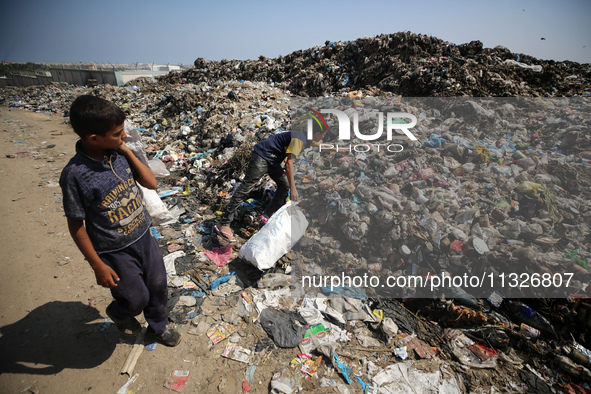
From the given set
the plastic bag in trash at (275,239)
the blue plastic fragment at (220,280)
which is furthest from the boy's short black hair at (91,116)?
the blue plastic fragment at (220,280)

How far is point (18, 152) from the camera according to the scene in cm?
587

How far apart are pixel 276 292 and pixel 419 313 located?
4.51 ft

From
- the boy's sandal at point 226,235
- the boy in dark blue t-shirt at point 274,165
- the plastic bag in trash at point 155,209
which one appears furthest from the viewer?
the plastic bag in trash at point 155,209

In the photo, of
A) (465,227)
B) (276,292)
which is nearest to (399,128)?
(465,227)

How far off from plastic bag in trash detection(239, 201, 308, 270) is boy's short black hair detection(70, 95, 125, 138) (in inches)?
62.7

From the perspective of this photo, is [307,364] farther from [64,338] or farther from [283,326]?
[64,338]

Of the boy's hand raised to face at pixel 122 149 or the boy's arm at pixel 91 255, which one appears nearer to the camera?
the boy's arm at pixel 91 255

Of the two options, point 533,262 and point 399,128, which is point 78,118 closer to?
point 533,262

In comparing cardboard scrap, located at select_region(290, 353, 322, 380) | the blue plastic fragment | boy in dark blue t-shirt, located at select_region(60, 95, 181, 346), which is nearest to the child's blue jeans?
boy in dark blue t-shirt, located at select_region(60, 95, 181, 346)

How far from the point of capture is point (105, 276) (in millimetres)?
1443

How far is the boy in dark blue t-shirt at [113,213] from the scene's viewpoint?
1.31m

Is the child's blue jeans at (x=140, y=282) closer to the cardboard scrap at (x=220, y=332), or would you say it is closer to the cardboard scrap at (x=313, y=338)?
the cardboard scrap at (x=220, y=332)

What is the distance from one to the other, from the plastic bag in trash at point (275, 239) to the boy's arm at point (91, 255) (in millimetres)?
1199

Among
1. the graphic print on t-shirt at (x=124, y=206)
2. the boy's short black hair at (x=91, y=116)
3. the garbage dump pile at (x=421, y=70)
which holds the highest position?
the garbage dump pile at (x=421, y=70)
